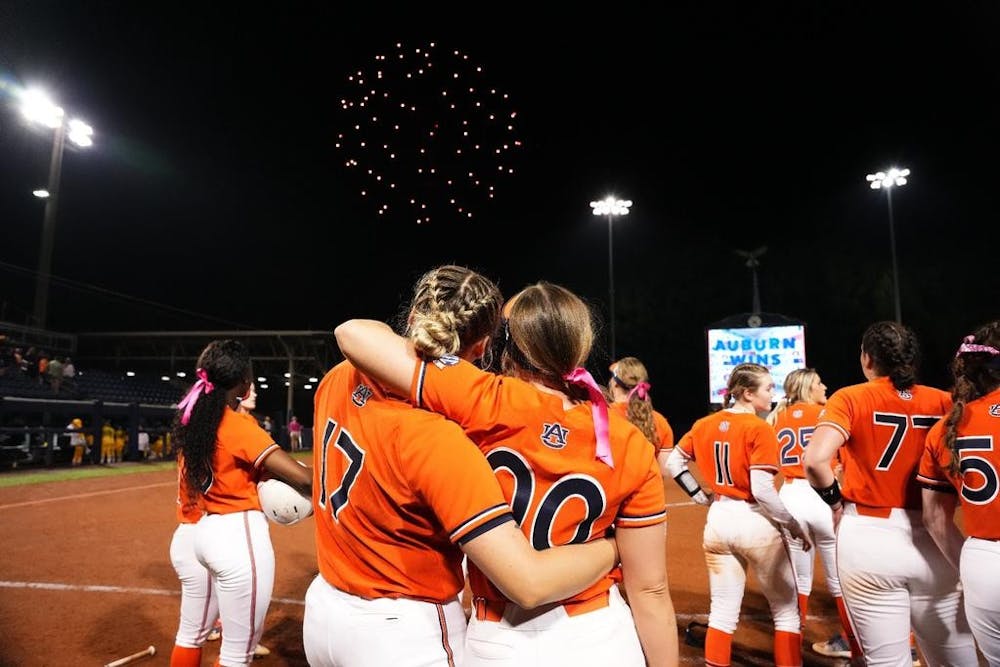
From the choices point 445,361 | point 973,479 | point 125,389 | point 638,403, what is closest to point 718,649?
point 638,403

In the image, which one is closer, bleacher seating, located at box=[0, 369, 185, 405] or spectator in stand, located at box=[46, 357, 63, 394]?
bleacher seating, located at box=[0, 369, 185, 405]

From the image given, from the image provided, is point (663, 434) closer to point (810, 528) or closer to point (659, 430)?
point (659, 430)

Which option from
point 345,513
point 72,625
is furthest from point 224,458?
point 72,625

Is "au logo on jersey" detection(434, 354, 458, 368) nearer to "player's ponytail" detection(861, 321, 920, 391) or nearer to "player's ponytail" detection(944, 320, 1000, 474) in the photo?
"player's ponytail" detection(944, 320, 1000, 474)

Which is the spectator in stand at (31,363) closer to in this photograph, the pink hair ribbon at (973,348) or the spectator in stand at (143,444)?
the spectator in stand at (143,444)

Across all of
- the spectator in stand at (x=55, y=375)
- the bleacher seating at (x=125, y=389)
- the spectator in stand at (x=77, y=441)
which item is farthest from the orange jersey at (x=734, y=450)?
the bleacher seating at (x=125, y=389)

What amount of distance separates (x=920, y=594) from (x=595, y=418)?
2.56 meters

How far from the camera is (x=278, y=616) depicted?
5988mm

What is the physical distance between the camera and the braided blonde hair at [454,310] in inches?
68.2

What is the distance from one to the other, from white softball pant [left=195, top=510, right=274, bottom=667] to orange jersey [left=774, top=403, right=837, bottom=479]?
4398 mm

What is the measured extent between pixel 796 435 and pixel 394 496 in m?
5.03

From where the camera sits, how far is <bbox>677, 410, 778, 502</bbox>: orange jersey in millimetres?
4305

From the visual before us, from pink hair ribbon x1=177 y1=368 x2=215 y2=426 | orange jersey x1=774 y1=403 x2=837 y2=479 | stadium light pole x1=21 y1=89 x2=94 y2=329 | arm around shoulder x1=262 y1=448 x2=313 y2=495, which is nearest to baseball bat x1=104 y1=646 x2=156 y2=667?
pink hair ribbon x1=177 y1=368 x2=215 y2=426

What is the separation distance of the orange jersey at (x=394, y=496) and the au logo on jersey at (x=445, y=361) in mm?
136
